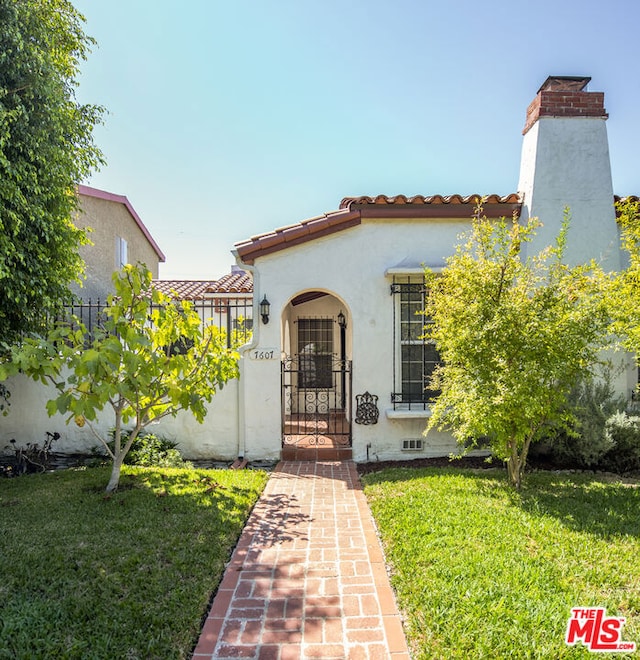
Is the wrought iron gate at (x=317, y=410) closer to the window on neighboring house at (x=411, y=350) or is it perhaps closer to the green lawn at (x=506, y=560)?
the window on neighboring house at (x=411, y=350)

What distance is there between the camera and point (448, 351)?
5.99 m

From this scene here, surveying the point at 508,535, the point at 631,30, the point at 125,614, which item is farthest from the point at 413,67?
the point at 125,614

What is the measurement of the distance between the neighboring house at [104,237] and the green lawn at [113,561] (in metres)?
8.98

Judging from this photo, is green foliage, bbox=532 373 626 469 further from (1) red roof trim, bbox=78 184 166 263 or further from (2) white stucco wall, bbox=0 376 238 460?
(1) red roof trim, bbox=78 184 166 263

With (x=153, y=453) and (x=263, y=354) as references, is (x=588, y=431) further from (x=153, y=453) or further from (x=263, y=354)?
(x=153, y=453)

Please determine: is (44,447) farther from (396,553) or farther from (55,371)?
(396,553)

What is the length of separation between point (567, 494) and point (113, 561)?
5911 millimetres

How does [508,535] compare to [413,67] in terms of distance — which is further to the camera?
[413,67]

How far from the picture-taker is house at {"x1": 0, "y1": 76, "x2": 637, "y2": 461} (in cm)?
780

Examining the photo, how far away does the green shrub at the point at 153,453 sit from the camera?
7.47m

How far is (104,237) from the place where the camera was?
573 inches

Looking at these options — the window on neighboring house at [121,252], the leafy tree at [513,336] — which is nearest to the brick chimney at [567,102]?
the leafy tree at [513,336]

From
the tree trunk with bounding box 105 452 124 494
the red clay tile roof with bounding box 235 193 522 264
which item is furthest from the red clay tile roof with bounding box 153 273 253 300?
the tree trunk with bounding box 105 452 124 494

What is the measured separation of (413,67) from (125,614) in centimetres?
1013
